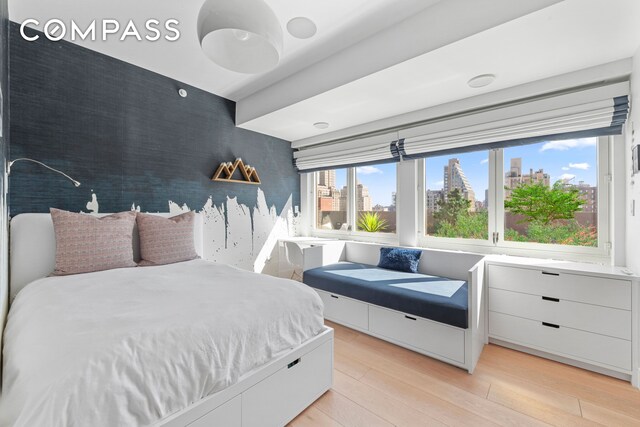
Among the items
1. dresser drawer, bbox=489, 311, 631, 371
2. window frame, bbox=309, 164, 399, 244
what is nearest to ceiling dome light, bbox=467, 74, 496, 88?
window frame, bbox=309, 164, 399, 244

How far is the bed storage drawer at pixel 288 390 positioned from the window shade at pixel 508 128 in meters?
2.33

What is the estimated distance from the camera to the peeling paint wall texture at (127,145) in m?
2.17

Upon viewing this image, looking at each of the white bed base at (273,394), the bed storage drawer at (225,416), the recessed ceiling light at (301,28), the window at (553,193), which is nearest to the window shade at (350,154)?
the window at (553,193)

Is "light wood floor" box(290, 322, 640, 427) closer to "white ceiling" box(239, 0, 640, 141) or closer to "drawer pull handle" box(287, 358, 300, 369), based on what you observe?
"drawer pull handle" box(287, 358, 300, 369)

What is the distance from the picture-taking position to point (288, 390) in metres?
1.52

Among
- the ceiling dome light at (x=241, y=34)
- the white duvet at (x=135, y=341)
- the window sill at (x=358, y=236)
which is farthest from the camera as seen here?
the window sill at (x=358, y=236)

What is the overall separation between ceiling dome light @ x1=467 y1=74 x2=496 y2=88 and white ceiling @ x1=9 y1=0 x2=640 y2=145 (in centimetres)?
5

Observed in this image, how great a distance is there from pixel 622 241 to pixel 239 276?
3045 millimetres

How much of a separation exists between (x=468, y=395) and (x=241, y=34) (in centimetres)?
255

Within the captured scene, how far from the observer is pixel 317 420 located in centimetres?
158

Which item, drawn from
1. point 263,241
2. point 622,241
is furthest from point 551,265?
point 263,241

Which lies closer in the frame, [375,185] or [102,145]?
[102,145]

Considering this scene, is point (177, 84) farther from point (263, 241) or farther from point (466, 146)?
point (466, 146)

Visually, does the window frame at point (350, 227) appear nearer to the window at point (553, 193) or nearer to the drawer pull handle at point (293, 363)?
the window at point (553, 193)
